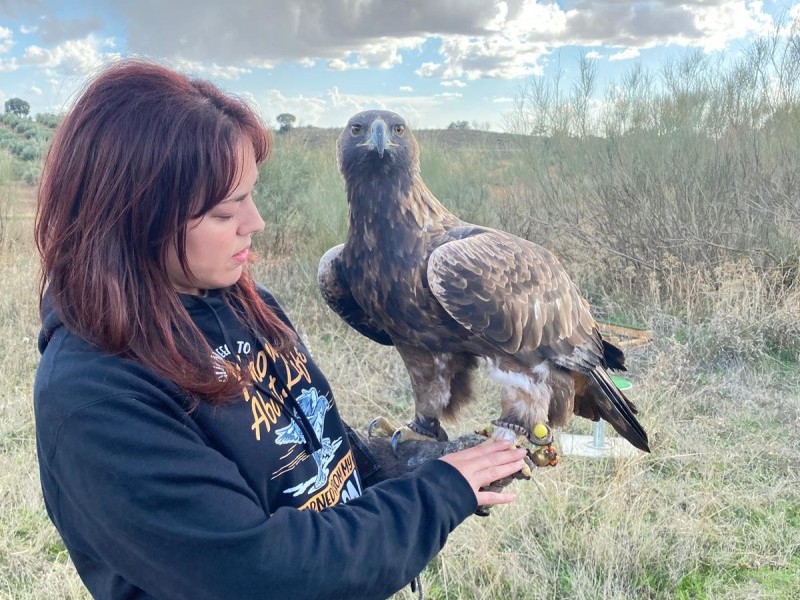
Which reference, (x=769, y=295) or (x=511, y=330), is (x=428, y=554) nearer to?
(x=511, y=330)

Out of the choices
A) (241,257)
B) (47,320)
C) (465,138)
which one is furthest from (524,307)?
(465,138)

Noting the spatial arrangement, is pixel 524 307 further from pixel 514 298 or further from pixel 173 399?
pixel 173 399

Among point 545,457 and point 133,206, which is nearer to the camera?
point 133,206

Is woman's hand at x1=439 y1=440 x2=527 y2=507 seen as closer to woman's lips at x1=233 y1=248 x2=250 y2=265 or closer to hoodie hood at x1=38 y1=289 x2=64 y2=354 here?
woman's lips at x1=233 y1=248 x2=250 y2=265

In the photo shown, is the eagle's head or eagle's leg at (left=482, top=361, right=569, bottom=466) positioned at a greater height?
the eagle's head

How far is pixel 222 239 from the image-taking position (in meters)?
1.35


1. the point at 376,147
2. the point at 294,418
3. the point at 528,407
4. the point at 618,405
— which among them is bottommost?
the point at 618,405

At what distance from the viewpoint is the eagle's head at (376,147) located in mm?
2229

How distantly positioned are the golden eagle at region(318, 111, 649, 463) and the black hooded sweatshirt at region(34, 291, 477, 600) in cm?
80

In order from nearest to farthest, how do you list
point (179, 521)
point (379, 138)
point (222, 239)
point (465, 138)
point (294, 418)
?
point (179, 521)
point (222, 239)
point (294, 418)
point (379, 138)
point (465, 138)

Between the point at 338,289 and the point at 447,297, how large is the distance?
0.55 meters

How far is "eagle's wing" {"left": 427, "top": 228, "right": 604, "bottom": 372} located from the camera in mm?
2068

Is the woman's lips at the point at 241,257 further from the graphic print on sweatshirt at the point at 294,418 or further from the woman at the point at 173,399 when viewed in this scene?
the graphic print on sweatshirt at the point at 294,418

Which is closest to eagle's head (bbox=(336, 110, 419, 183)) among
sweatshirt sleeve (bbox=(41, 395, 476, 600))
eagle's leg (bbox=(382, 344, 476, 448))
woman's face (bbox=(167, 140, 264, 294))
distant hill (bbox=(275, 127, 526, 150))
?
eagle's leg (bbox=(382, 344, 476, 448))
